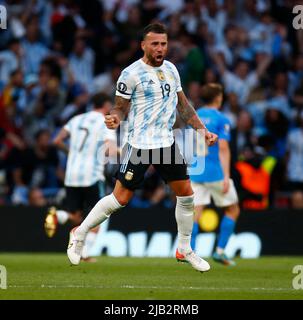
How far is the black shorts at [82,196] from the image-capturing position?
43.5 feet

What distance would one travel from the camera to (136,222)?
52.5 ft

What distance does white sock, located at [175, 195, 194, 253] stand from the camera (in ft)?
33.1

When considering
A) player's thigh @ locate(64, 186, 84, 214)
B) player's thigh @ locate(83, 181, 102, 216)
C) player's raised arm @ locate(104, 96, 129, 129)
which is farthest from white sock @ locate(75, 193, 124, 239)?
player's thigh @ locate(64, 186, 84, 214)

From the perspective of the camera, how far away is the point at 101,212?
33.4ft

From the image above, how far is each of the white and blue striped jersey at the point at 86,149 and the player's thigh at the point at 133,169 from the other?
324cm

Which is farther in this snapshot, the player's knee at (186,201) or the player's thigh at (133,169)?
the player's knee at (186,201)

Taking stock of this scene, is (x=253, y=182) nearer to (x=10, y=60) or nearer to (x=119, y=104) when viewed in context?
(x=10, y=60)

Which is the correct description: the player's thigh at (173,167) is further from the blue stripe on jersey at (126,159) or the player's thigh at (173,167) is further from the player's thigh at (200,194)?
the player's thigh at (200,194)

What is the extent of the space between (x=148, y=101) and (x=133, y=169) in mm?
734

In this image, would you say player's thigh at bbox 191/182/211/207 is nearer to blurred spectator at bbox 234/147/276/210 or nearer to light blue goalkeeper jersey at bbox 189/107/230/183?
light blue goalkeeper jersey at bbox 189/107/230/183
